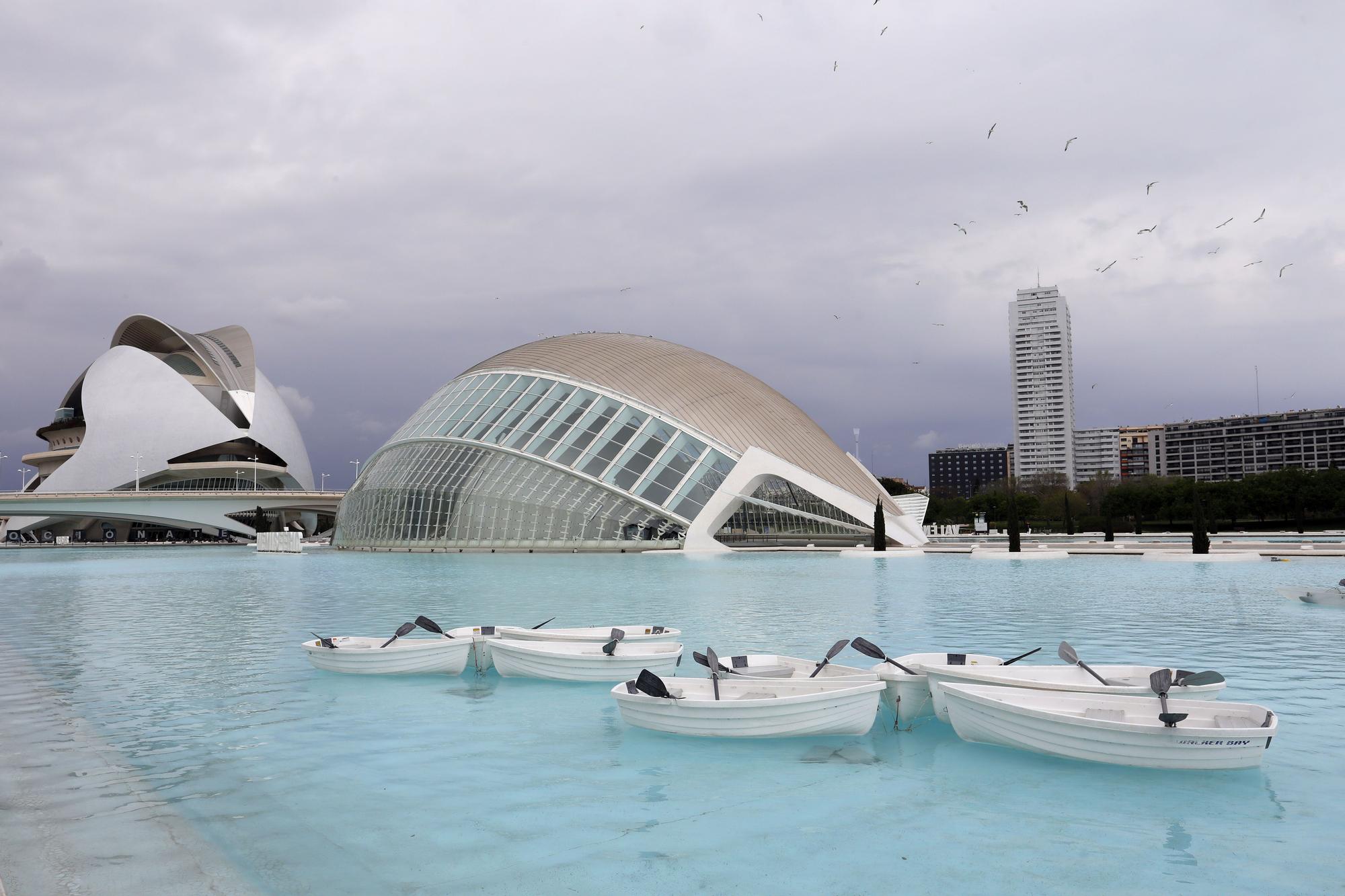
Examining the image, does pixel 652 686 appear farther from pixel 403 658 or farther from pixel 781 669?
pixel 403 658

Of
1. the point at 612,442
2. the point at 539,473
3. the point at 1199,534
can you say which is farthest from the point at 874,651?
the point at 539,473

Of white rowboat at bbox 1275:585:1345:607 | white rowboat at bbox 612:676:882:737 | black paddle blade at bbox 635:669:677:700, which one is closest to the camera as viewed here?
white rowboat at bbox 612:676:882:737

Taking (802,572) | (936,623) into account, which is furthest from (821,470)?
(936,623)

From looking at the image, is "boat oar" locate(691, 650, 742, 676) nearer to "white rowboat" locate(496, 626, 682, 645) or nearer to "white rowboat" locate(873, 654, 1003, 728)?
"white rowboat" locate(873, 654, 1003, 728)

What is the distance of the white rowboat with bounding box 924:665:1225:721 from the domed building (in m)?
33.6

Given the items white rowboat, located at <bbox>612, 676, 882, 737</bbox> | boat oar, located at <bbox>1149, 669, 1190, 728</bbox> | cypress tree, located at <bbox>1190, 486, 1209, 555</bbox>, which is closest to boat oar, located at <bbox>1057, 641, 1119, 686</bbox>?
boat oar, located at <bbox>1149, 669, 1190, 728</bbox>

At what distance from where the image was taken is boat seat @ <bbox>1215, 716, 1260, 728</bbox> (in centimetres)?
873

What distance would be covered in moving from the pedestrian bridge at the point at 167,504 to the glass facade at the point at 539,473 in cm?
4560

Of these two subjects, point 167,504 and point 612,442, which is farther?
point 167,504

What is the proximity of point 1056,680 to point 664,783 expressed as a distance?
187 inches

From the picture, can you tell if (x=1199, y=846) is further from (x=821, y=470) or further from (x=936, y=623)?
A: (x=821, y=470)

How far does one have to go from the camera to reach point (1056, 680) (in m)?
10.5

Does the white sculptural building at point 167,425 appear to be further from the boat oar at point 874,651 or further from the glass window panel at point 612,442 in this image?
the boat oar at point 874,651

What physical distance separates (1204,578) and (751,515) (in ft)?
78.9
